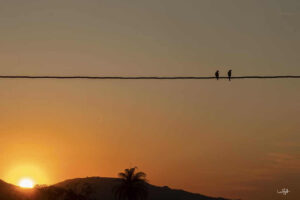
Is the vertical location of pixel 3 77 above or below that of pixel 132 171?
below

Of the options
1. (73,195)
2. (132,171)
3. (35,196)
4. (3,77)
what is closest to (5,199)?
(35,196)

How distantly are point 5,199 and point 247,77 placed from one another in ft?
323

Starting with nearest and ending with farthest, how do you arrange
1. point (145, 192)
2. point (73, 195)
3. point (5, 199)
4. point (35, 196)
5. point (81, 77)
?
point (81, 77)
point (73, 195)
point (35, 196)
point (5, 199)
point (145, 192)

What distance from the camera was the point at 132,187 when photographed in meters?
138

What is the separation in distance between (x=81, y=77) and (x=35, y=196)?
240ft

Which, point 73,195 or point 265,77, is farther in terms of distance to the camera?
point 73,195

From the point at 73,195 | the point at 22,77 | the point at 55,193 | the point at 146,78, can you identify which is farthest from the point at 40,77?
the point at 55,193

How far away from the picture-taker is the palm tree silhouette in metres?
138

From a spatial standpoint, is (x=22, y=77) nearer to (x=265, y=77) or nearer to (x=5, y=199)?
(x=265, y=77)

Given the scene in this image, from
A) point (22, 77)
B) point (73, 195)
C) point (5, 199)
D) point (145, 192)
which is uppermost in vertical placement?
point (145, 192)

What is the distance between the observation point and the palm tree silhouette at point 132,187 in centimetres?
13812

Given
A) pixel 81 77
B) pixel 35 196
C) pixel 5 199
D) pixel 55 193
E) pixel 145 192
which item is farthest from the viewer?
pixel 145 192

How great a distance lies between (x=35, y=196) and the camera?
302ft

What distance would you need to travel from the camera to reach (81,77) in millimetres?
21734
